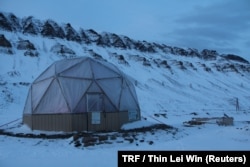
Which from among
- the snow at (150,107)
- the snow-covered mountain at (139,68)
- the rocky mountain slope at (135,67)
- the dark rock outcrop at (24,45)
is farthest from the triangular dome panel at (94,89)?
the dark rock outcrop at (24,45)

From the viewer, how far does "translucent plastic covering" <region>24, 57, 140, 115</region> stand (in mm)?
22266

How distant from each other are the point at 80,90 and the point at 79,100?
76 cm

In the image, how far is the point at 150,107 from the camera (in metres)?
49.2

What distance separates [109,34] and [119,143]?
87263 millimetres

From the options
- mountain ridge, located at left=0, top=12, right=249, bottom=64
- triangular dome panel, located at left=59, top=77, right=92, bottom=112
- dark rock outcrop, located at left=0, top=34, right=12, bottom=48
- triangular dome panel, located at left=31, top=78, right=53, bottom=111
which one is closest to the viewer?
triangular dome panel, located at left=59, top=77, right=92, bottom=112

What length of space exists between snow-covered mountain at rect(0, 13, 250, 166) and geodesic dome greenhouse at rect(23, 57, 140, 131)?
1480cm

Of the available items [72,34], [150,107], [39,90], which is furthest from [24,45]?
[39,90]

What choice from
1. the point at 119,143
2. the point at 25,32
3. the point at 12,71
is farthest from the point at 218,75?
the point at 119,143

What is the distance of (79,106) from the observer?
21984 mm

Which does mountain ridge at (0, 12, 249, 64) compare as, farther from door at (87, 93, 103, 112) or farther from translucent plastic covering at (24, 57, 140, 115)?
door at (87, 93, 103, 112)

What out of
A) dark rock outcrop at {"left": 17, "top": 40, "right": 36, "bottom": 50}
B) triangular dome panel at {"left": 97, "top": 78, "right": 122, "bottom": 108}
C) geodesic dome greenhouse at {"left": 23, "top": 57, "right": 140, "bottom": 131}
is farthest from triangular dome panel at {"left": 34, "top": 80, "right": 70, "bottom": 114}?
dark rock outcrop at {"left": 17, "top": 40, "right": 36, "bottom": 50}

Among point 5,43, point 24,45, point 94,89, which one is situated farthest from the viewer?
point 24,45

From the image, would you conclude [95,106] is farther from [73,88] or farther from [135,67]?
[135,67]

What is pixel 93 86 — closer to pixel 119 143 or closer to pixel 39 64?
pixel 119 143
